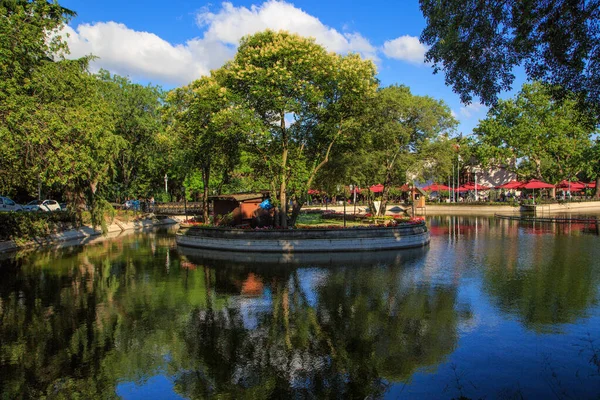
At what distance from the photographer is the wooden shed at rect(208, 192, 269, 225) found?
1199 inches

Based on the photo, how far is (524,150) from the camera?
67438mm

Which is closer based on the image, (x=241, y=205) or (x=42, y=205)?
(x=241, y=205)

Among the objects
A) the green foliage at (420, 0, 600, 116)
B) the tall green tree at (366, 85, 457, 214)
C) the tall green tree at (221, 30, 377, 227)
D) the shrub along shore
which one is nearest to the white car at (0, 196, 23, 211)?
the shrub along shore

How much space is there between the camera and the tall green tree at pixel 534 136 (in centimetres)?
6494

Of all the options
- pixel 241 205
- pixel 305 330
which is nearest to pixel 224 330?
pixel 305 330

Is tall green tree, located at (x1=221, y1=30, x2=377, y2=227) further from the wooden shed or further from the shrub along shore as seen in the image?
the shrub along shore

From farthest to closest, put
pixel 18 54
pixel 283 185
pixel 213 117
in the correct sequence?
pixel 283 185 < pixel 213 117 < pixel 18 54

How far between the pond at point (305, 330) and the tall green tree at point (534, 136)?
51.0m

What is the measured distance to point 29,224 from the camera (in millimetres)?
29281

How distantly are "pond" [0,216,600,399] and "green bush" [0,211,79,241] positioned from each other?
26.5 feet

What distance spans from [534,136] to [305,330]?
66.5 m

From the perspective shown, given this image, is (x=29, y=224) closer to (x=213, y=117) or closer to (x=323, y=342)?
(x=213, y=117)

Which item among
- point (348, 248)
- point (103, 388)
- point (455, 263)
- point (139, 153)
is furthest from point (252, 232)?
point (139, 153)

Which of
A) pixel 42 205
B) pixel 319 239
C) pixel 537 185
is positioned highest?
pixel 537 185
